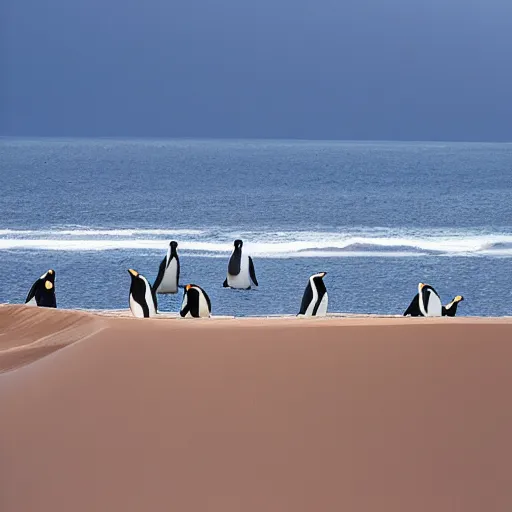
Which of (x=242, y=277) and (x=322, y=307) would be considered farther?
(x=242, y=277)

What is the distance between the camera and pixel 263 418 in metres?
3.53

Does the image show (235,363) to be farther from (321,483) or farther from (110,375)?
(321,483)

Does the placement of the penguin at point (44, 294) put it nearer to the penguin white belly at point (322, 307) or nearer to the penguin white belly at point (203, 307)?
the penguin white belly at point (203, 307)

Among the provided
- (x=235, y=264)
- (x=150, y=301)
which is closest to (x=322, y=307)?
(x=150, y=301)

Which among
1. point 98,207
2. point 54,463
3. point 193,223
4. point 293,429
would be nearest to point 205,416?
point 293,429

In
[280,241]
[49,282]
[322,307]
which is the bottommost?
[322,307]

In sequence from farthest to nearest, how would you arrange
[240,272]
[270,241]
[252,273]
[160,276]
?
[270,241], [252,273], [160,276], [240,272]

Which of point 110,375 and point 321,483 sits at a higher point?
point 110,375

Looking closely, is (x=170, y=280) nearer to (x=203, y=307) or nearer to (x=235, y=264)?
(x=235, y=264)

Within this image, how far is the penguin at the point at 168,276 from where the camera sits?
14.9 meters

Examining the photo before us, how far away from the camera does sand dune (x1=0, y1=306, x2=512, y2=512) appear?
3.19 m

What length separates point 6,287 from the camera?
579 inches

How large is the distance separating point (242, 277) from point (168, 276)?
111 cm

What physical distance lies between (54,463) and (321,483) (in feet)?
2.94
